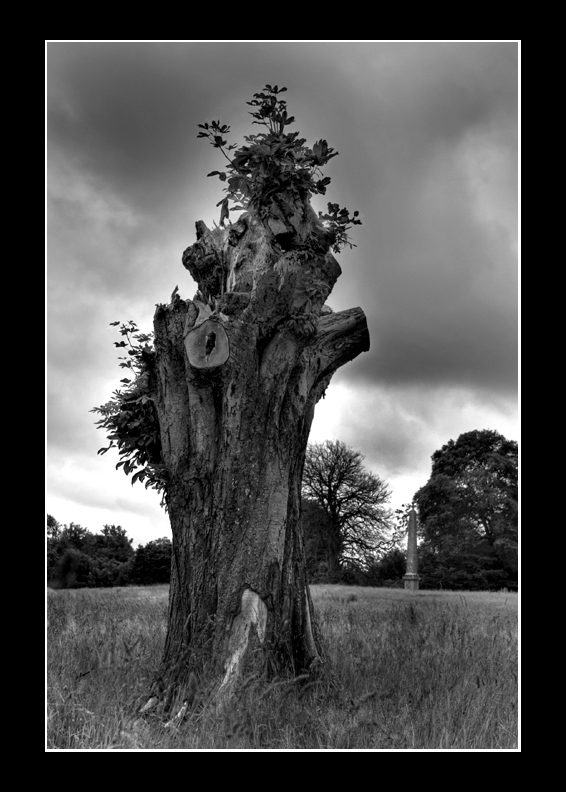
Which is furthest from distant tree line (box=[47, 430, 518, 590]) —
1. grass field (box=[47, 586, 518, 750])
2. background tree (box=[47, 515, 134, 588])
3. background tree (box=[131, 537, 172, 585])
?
grass field (box=[47, 586, 518, 750])

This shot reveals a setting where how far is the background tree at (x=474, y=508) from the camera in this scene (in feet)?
82.2

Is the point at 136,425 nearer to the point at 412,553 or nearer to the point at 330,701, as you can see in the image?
the point at 330,701

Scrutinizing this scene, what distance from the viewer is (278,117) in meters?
6.27

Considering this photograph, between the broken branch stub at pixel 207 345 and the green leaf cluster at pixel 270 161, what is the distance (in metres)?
1.84

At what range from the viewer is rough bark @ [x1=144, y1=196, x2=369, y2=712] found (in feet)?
16.6

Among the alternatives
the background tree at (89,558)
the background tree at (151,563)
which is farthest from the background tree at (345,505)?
the background tree at (89,558)

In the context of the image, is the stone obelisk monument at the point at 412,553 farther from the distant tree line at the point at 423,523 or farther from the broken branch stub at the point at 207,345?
the broken branch stub at the point at 207,345

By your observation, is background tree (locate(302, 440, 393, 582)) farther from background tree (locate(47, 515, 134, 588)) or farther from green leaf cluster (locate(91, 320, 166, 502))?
green leaf cluster (locate(91, 320, 166, 502))

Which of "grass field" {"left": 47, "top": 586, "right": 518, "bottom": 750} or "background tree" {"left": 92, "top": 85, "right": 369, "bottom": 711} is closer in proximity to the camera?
"grass field" {"left": 47, "top": 586, "right": 518, "bottom": 750}

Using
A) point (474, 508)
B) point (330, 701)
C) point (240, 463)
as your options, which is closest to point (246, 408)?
point (240, 463)

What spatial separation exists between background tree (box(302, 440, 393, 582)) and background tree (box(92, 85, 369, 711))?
24.1 meters

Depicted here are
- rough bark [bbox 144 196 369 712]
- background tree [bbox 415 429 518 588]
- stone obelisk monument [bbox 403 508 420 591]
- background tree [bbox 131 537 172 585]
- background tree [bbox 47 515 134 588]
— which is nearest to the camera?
rough bark [bbox 144 196 369 712]
